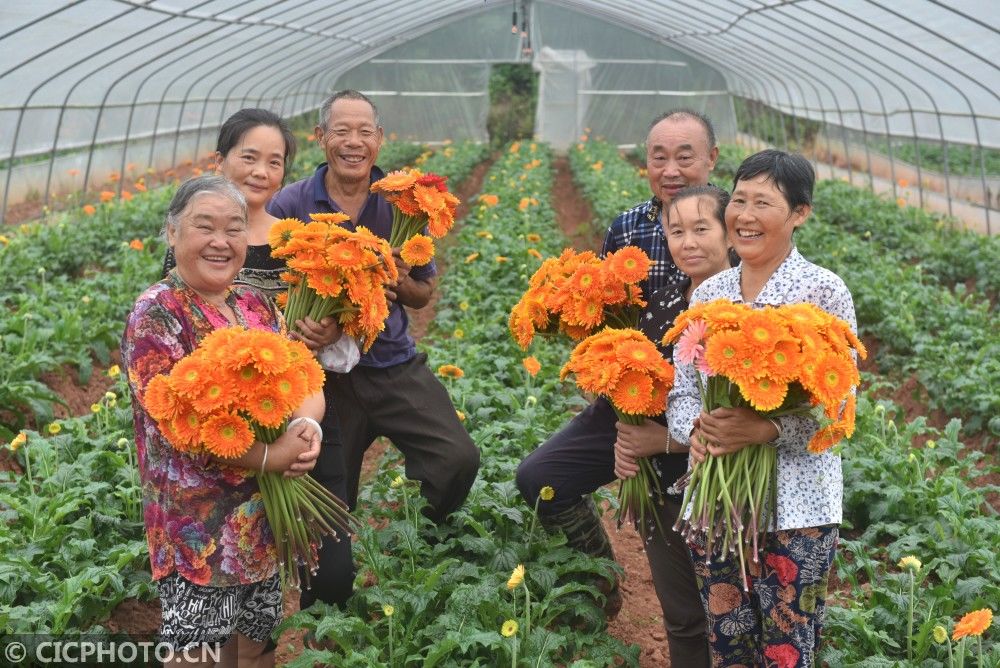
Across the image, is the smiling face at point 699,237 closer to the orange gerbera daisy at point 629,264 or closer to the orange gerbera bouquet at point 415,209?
the orange gerbera daisy at point 629,264

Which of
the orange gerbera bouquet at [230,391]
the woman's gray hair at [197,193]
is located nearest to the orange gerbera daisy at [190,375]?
the orange gerbera bouquet at [230,391]

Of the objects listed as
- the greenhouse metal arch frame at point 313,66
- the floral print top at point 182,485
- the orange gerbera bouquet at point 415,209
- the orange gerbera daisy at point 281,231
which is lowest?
the floral print top at point 182,485

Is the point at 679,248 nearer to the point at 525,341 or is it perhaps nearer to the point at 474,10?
the point at 525,341

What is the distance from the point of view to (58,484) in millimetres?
4336

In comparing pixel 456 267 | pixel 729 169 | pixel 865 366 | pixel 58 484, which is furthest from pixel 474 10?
pixel 58 484

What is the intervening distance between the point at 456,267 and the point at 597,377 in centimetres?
704

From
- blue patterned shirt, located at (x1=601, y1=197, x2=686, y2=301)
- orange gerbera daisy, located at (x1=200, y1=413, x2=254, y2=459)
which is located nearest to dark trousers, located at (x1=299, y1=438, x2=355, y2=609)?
orange gerbera daisy, located at (x1=200, y1=413, x2=254, y2=459)

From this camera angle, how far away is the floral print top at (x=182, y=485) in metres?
2.66

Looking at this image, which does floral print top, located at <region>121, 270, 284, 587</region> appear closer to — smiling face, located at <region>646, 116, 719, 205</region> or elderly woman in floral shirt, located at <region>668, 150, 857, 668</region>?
elderly woman in floral shirt, located at <region>668, 150, 857, 668</region>

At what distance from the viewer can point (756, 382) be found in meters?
2.47

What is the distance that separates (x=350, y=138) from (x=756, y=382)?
1.91m

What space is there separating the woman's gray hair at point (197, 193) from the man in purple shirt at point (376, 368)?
0.90 meters

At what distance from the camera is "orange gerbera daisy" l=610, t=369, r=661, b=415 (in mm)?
2977

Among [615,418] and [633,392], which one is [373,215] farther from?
[633,392]
